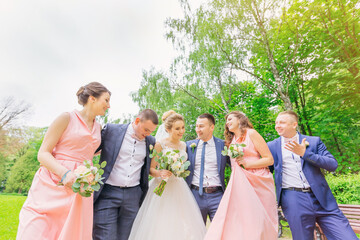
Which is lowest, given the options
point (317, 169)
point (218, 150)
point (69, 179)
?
point (317, 169)

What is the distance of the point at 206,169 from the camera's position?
12.3 feet

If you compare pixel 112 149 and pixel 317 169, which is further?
pixel 317 169

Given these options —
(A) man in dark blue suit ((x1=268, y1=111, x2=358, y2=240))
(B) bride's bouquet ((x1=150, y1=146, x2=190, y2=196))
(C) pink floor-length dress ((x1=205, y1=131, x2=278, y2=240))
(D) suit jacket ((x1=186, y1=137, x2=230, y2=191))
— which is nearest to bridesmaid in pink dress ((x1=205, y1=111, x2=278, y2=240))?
(C) pink floor-length dress ((x1=205, y1=131, x2=278, y2=240))

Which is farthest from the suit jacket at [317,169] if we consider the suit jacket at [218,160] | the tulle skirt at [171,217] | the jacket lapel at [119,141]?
the jacket lapel at [119,141]

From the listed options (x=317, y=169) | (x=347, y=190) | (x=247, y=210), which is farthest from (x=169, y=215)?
(x=347, y=190)

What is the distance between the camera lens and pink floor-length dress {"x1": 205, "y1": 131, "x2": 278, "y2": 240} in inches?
110

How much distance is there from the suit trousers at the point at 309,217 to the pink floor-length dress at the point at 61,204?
2701 millimetres

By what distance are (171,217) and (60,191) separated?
1.93 metres

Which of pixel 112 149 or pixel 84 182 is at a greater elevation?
pixel 112 149

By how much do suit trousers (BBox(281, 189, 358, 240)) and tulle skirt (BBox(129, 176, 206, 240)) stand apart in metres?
1.36

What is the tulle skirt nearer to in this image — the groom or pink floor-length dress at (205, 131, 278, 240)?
the groom

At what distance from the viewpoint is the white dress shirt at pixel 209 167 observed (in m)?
3.66

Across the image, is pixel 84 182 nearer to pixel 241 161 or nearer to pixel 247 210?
pixel 247 210

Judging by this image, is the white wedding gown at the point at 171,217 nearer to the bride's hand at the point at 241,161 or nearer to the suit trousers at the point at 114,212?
the suit trousers at the point at 114,212
